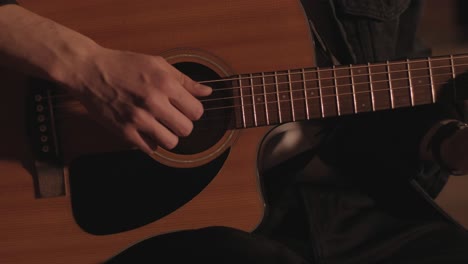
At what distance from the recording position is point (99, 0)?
32.9 inches

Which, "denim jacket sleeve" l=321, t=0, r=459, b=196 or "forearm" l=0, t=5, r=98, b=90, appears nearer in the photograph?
"forearm" l=0, t=5, r=98, b=90

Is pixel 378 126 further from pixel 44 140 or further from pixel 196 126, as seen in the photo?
pixel 44 140

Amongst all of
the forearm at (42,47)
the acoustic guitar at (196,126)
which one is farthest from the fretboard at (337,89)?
the forearm at (42,47)

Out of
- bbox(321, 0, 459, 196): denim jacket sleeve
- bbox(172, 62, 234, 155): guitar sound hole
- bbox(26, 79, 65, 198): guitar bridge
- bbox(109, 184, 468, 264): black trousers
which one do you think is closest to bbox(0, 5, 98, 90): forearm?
bbox(26, 79, 65, 198): guitar bridge

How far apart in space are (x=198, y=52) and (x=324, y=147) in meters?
0.32

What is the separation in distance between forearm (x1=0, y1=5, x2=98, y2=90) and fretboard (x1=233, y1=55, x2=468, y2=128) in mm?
270

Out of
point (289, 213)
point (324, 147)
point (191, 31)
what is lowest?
point (289, 213)

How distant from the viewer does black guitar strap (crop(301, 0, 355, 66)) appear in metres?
0.89

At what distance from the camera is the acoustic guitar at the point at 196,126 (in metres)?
0.81

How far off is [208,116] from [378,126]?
0.36m

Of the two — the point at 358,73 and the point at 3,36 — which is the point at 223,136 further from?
the point at 3,36

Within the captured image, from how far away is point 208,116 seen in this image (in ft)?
2.69

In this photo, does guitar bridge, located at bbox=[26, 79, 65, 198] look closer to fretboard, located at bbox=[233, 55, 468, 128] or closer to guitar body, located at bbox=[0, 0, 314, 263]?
guitar body, located at bbox=[0, 0, 314, 263]

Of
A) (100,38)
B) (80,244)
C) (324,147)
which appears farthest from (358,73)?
(80,244)
